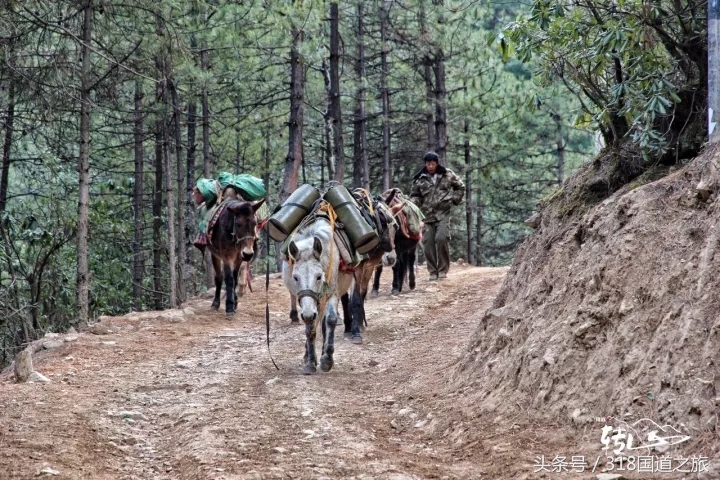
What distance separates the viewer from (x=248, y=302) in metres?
16.2

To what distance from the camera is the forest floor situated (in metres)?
5.58

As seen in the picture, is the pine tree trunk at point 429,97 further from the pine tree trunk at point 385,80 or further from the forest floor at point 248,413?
the forest floor at point 248,413

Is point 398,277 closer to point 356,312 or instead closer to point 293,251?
point 356,312

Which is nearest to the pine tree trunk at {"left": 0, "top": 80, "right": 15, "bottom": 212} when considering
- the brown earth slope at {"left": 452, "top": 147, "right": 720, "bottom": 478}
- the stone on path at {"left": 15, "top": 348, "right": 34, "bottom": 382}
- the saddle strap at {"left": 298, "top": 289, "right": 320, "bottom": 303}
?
the stone on path at {"left": 15, "top": 348, "right": 34, "bottom": 382}

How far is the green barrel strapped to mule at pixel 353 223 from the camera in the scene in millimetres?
9617

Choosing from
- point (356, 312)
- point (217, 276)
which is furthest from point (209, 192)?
point (356, 312)

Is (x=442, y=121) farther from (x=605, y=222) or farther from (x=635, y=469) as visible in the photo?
(x=635, y=469)

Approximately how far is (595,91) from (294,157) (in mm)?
9729

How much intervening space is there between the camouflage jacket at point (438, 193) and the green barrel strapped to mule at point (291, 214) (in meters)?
7.62

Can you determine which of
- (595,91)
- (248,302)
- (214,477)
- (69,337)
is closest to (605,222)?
(595,91)

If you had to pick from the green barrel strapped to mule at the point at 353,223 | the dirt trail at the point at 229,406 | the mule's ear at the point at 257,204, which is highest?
the mule's ear at the point at 257,204

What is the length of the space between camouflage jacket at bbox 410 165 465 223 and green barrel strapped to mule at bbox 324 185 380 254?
24.3ft

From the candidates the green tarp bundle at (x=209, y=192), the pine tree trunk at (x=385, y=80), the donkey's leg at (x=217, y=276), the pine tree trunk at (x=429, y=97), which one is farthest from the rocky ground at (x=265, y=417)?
the pine tree trunk at (x=429, y=97)

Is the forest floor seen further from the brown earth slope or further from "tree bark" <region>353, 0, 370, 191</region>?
"tree bark" <region>353, 0, 370, 191</region>
